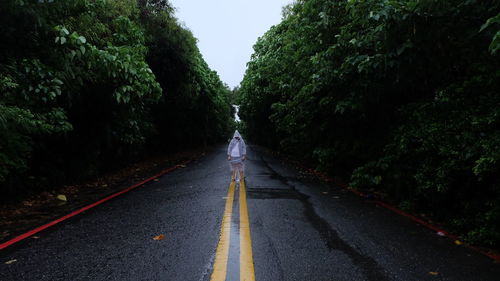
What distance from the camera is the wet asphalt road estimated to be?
333 cm

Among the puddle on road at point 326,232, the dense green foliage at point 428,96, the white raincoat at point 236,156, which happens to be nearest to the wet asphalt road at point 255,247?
the puddle on road at point 326,232

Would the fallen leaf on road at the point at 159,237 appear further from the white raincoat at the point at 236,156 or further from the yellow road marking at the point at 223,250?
the white raincoat at the point at 236,156

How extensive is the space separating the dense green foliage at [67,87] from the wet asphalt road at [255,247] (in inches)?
77.7

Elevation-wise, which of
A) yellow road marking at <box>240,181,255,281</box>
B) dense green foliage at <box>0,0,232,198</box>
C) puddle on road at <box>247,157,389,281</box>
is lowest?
puddle on road at <box>247,157,389,281</box>

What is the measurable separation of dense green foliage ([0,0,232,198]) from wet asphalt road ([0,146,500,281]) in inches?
77.7

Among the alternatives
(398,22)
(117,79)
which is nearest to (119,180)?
(117,79)

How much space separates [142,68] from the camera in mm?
6953

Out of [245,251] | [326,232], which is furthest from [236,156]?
[245,251]

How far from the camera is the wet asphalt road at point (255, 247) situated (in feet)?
10.9

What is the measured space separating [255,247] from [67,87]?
497cm

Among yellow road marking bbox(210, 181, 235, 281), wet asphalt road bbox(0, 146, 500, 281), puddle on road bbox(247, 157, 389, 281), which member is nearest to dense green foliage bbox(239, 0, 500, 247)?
wet asphalt road bbox(0, 146, 500, 281)

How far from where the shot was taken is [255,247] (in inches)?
159

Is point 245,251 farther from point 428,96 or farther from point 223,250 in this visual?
point 428,96

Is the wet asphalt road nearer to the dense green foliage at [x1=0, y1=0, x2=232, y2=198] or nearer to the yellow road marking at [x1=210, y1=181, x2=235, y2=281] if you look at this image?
the yellow road marking at [x1=210, y1=181, x2=235, y2=281]
